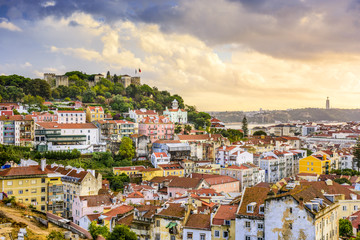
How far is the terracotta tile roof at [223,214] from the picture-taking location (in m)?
28.5

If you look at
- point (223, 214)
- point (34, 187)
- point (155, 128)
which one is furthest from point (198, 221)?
point (155, 128)

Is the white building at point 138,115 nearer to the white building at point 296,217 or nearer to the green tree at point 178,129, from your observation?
the green tree at point 178,129

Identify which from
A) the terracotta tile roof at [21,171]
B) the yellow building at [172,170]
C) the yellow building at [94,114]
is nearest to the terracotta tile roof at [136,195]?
the terracotta tile roof at [21,171]

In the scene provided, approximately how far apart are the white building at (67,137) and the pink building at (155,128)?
10138mm

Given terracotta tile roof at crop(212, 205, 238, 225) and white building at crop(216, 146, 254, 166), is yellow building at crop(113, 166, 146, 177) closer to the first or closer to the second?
white building at crop(216, 146, 254, 166)

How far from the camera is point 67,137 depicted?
68250 millimetres

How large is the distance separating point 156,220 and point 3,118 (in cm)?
4603

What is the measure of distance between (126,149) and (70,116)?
14876 mm

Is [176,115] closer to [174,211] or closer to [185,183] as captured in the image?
[185,183]

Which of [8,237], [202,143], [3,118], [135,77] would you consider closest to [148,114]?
[202,143]

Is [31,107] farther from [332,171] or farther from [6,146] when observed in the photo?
[332,171]

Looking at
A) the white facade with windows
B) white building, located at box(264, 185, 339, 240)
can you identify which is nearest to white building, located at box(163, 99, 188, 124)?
the white facade with windows

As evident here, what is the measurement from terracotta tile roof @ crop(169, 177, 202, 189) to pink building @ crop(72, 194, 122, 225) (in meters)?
12.2

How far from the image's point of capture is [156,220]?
3106 cm
